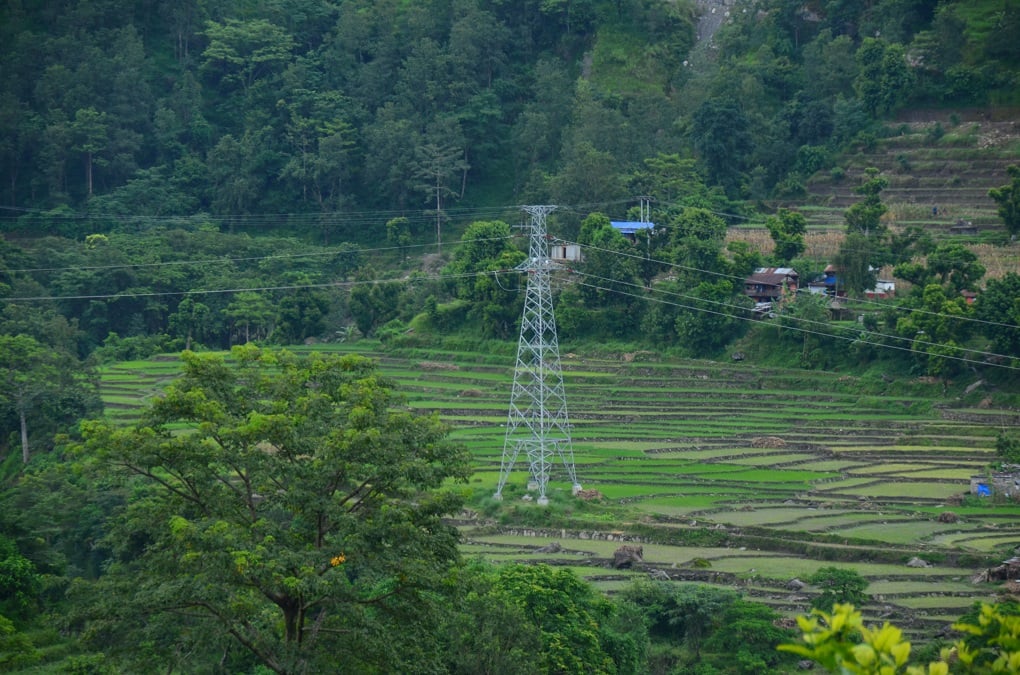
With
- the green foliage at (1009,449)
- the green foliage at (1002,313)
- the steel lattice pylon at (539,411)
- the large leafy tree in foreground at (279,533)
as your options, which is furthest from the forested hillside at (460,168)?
the large leafy tree in foreground at (279,533)

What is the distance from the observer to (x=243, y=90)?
64.1 metres

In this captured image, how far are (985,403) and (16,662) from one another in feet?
89.9

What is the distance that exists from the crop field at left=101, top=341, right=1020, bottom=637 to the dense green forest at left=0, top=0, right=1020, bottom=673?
1.83m

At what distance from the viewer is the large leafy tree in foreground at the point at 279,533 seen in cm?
1463

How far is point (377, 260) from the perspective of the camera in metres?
54.2

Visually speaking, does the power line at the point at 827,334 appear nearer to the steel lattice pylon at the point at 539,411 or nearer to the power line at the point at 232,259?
the steel lattice pylon at the point at 539,411

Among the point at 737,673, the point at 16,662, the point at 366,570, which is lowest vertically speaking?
the point at 737,673

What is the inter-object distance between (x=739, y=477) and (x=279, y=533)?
19.6 metres

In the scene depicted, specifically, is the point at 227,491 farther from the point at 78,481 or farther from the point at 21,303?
the point at 21,303

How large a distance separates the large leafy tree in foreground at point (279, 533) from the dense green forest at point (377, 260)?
44 mm

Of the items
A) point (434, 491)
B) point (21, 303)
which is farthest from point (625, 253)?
point (434, 491)

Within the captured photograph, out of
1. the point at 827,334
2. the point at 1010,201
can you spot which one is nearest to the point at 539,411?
the point at 827,334

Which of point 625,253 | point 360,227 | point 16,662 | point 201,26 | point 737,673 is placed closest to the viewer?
point 16,662

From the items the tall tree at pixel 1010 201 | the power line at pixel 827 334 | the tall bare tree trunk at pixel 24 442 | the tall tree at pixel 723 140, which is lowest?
the tall bare tree trunk at pixel 24 442
